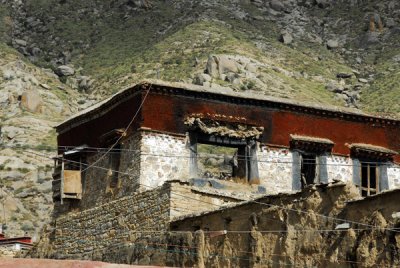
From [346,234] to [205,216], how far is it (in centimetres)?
582

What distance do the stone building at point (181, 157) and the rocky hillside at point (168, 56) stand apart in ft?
65.1

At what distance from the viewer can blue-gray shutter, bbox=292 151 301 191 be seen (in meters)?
35.3

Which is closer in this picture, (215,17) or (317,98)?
(317,98)

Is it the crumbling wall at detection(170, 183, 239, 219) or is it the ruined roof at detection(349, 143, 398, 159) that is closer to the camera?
the crumbling wall at detection(170, 183, 239, 219)

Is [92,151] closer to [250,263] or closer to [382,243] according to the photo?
[250,263]

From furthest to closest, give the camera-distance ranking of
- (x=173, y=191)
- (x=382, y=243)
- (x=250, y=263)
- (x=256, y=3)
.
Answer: (x=256, y=3), (x=173, y=191), (x=250, y=263), (x=382, y=243)

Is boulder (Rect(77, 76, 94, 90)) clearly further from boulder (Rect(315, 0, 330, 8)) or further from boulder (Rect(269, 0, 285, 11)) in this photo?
boulder (Rect(315, 0, 330, 8))

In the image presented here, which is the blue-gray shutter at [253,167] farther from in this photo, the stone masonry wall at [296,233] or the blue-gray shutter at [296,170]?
the stone masonry wall at [296,233]

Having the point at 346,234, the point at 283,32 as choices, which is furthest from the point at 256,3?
the point at 346,234

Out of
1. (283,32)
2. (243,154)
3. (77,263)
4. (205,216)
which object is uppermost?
(283,32)

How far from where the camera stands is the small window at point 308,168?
1415 inches

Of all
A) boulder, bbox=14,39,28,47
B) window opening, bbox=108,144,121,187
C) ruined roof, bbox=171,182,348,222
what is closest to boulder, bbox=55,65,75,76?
boulder, bbox=14,39,28,47

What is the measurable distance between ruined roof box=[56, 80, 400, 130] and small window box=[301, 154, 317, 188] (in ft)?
4.88

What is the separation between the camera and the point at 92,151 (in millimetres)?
36375
